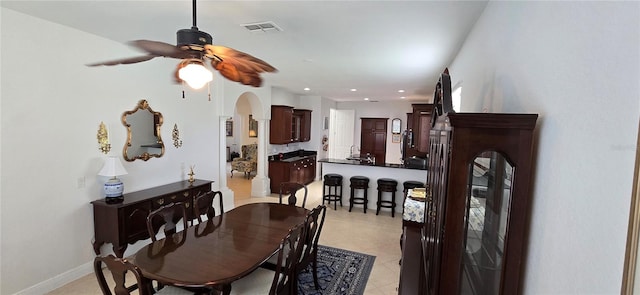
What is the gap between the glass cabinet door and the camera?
117 centimetres

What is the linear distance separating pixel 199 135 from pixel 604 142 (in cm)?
467

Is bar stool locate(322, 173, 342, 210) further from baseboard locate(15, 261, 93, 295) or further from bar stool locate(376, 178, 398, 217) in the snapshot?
baseboard locate(15, 261, 93, 295)

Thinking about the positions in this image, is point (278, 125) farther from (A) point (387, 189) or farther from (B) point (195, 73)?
(B) point (195, 73)

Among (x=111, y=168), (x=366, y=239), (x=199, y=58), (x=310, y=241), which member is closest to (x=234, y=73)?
(x=199, y=58)

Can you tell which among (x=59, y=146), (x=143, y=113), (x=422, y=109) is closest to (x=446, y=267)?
(x=59, y=146)

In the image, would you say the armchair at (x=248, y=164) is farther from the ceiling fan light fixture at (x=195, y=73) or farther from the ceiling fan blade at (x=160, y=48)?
the ceiling fan blade at (x=160, y=48)

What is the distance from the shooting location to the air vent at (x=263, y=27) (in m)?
2.58

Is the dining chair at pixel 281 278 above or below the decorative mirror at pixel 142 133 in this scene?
below

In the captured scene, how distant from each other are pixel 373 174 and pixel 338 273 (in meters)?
2.87

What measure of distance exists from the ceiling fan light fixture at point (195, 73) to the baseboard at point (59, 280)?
2.62 m

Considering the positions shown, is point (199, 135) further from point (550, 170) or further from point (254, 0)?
point (550, 170)

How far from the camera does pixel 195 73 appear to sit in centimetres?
199

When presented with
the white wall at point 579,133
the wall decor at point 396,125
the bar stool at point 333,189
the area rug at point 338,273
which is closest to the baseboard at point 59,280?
the area rug at point 338,273

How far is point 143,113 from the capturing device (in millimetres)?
3682
